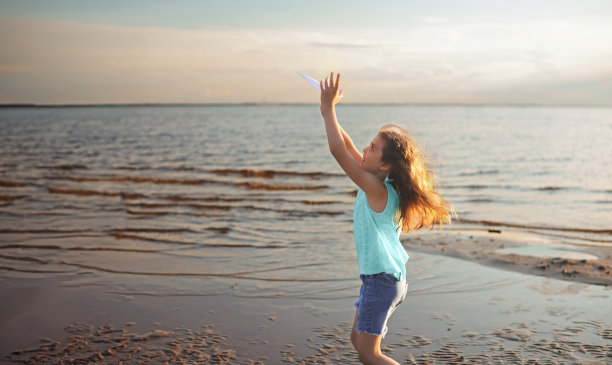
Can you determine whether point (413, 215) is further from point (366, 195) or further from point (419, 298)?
point (419, 298)

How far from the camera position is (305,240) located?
875 centimetres

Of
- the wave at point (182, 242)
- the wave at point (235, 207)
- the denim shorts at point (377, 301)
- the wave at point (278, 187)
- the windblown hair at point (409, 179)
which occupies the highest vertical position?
the windblown hair at point (409, 179)

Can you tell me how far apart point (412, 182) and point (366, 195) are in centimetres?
28

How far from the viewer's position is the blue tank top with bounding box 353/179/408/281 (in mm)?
3029

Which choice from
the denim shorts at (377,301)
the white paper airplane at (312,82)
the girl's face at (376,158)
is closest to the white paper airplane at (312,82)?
the white paper airplane at (312,82)

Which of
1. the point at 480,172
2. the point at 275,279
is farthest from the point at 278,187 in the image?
the point at 275,279

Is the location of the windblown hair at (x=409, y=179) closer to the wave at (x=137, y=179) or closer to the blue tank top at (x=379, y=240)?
the blue tank top at (x=379, y=240)

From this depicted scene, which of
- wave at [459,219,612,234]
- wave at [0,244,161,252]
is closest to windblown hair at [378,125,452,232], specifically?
wave at [0,244,161,252]

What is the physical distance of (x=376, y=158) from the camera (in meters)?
3.02

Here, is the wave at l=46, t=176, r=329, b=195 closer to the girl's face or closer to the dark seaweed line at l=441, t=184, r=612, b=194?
the dark seaweed line at l=441, t=184, r=612, b=194

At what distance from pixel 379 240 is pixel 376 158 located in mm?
499

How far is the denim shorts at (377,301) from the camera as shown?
9.86ft

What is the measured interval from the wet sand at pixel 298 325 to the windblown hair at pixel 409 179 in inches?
60.9

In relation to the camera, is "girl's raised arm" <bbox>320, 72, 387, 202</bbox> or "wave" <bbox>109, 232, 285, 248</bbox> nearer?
"girl's raised arm" <bbox>320, 72, 387, 202</bbox>
